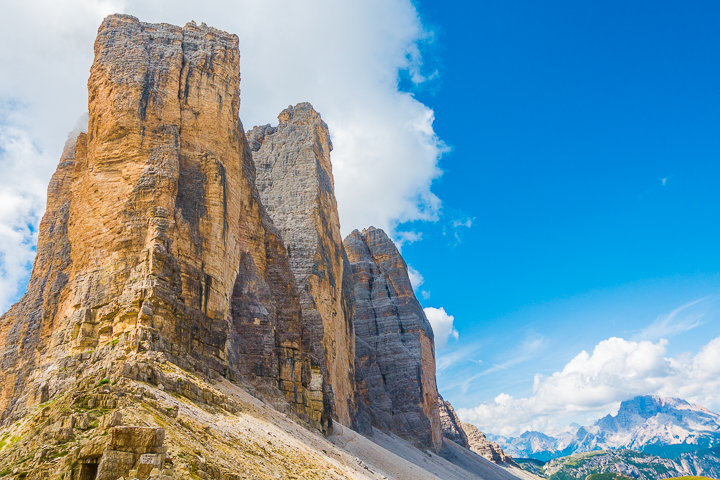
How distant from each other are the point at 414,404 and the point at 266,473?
72.7m

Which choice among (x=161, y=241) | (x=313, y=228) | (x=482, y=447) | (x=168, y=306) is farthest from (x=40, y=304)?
(x=482, y=447)

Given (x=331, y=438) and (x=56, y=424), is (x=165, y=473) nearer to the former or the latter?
(x=56, y=424)

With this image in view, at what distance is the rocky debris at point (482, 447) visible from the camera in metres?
128

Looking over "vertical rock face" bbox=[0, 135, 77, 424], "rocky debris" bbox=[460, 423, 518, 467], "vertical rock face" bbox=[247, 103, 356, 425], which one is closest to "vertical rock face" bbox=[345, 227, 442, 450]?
"vertical rock face" bbox=[247, 103, 356, 425]

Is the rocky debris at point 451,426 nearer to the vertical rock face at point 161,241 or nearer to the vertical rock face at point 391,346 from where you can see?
the vertical rock face at point 391,346

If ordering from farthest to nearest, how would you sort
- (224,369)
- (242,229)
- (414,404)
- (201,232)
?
(414,404) → (242,229) → (201,232) → (224,369)

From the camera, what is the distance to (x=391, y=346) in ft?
316

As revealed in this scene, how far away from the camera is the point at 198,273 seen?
3578 centimetres

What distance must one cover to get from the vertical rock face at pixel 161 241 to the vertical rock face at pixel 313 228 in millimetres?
8799

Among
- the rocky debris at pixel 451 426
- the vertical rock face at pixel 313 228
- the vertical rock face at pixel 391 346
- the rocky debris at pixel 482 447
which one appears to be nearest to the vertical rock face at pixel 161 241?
the vertical rock face at pixel 313 228

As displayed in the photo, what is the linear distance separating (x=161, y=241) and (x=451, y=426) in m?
98.1

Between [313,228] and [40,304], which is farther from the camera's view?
[313,228]

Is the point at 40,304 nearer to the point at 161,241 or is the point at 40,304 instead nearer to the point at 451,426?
the point at 161,241

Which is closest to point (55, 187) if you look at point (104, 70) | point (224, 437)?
point (104, 70)
